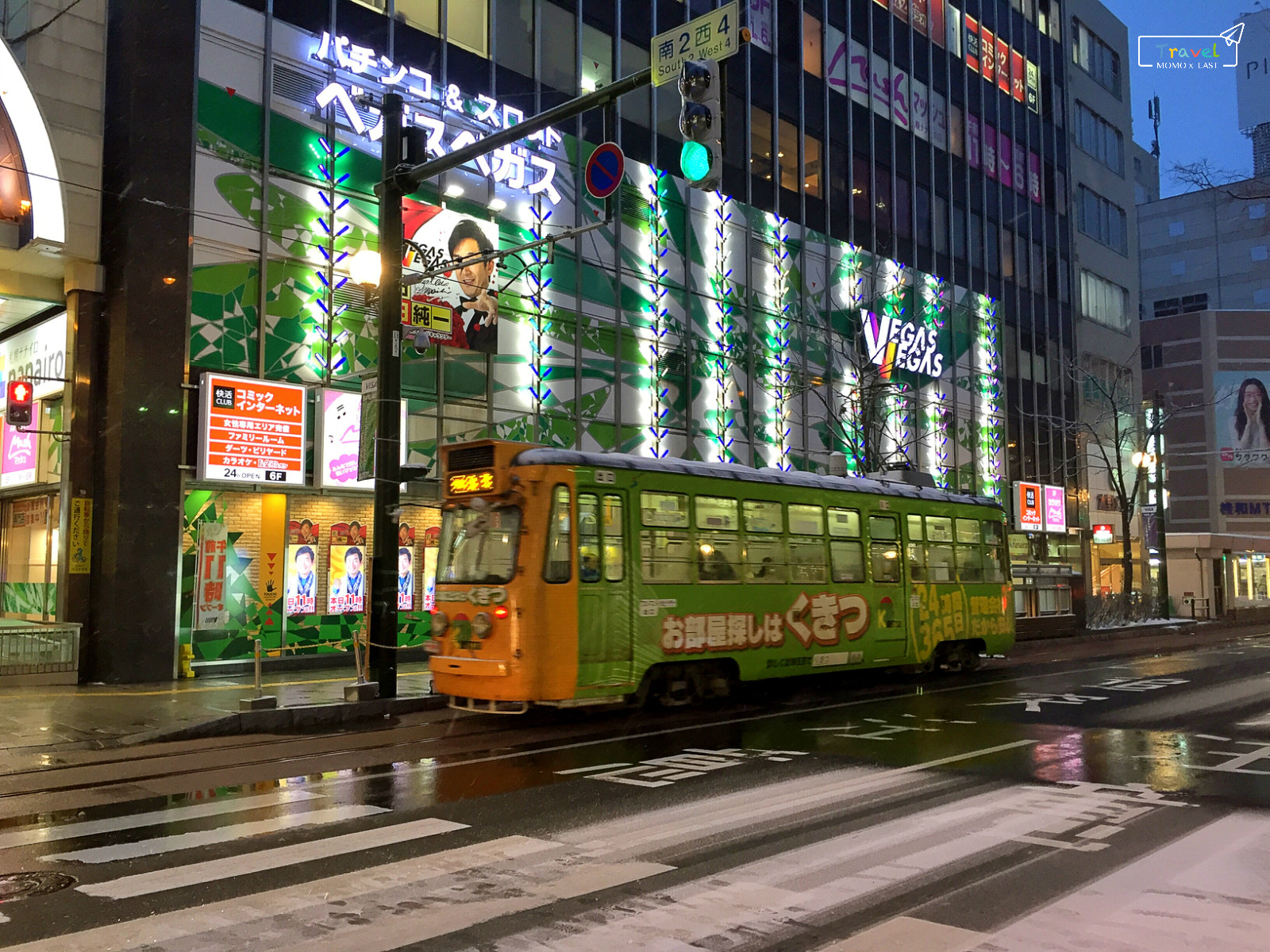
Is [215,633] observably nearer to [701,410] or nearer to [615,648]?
[615,648]

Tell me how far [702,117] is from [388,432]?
24.0 feet

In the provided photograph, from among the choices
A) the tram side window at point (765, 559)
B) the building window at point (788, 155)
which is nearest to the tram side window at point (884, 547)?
the tram side window at point (765, 559)

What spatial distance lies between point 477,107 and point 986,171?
24.7 metres

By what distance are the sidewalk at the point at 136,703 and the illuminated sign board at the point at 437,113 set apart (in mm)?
9666

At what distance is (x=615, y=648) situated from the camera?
13047mm

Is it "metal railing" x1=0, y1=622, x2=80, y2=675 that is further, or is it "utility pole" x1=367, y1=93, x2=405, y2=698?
"metal railing" x1=0, y1=622, x2=80, y2=675

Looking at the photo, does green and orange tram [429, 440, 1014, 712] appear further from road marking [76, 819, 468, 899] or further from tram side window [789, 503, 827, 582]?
road marking [76, 819, 468, 899]

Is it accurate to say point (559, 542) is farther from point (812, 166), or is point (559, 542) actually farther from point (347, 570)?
point (812, 166)

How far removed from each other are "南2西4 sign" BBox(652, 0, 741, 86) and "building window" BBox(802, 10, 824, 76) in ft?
78.9

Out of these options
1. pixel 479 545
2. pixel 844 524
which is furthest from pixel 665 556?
pixel 844 524

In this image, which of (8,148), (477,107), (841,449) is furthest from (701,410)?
(8,148)

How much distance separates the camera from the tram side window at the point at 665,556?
13508mm

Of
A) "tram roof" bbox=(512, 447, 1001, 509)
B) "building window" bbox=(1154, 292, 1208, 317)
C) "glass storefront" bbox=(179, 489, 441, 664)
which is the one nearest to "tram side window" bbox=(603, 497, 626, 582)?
"tram roof" bbox=(512, 447, 1001, 509)

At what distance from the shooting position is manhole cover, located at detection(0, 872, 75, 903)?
6.16 m
